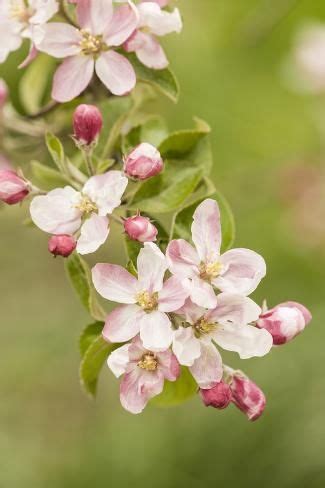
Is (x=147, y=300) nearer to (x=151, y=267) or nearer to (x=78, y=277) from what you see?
(x=151, y=267)

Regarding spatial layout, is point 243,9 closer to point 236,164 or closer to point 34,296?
point 236,164

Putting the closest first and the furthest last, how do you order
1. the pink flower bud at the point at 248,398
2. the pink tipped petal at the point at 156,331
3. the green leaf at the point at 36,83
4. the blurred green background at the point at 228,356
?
1. the pink tipped petal at the point at 156,331
2. the pink flower bud at the point at 248,398
3. the green leaf at the point at 36,83
4. the blurred green background at the point at 228,356

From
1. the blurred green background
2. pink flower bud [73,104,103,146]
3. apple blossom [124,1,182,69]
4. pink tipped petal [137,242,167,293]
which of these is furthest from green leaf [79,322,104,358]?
the blurred green background

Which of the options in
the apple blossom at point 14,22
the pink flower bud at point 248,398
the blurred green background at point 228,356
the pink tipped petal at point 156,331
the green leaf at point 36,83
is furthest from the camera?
the blurred green background at point 228,356

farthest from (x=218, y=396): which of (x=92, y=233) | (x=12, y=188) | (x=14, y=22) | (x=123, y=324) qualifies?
(x=14, y=22)

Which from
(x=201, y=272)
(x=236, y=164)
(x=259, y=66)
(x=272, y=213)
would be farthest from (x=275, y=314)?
(x=259, y=66)

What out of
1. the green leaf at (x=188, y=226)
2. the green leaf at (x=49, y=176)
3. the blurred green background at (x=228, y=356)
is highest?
the green leaf at (x=188, y=226)

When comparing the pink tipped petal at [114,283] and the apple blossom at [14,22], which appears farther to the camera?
the apple blossom at [14,22]

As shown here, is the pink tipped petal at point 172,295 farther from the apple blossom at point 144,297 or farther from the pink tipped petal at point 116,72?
the pink tipped petal at point 116,72

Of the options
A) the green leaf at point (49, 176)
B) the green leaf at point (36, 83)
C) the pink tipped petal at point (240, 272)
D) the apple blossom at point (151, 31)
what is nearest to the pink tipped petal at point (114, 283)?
the pink tipped petal at point (240, 272)
